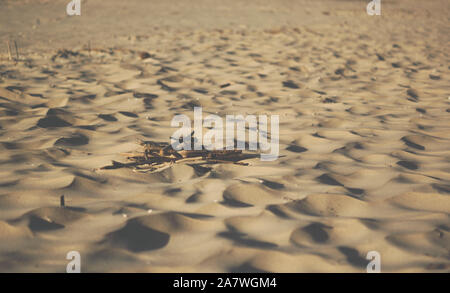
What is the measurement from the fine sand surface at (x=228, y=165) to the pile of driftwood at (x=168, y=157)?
88 millimetres

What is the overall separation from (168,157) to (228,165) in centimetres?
41

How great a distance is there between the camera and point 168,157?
9.12ft

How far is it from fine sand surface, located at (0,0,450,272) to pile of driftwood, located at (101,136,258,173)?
3.4 inches

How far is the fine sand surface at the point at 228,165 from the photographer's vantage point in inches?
72.2

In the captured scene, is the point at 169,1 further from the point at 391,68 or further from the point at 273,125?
the point at 273,125

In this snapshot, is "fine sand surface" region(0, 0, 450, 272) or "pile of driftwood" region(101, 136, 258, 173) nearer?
"fine sand surface" region(0, 0, 450, 272)

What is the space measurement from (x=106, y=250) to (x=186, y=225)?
39 cm

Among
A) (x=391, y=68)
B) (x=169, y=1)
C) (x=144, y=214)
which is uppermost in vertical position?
(x=169, y=1)

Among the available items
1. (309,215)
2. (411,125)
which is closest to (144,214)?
(309,215)

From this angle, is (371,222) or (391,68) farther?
(391,68)

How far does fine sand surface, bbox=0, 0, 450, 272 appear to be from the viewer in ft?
6.02

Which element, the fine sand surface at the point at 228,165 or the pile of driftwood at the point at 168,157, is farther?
the pile of driftwood at the point at 168,157

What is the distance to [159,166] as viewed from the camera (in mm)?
2670

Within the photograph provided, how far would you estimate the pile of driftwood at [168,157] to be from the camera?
2658mm
